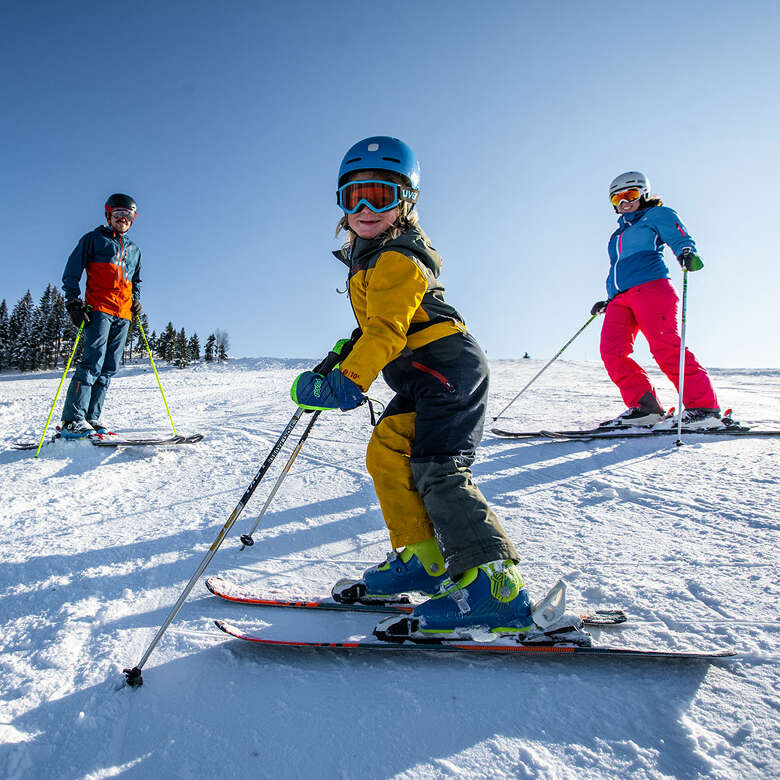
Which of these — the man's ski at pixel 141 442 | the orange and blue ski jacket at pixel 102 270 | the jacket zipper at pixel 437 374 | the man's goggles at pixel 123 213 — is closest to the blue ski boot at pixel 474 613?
the jacket zipper at pixel 437 374

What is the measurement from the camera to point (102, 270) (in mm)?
5344

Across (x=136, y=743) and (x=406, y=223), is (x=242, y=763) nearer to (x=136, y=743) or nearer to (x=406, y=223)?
(x=136, y=743)

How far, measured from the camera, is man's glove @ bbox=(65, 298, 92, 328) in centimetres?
498

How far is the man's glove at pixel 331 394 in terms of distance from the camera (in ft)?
6.05

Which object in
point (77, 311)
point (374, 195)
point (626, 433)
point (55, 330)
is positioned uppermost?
point (55, 330)

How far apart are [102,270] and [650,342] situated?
648cm

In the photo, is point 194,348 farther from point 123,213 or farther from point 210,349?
Result: point 123,213

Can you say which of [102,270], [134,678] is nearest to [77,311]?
[102,270]

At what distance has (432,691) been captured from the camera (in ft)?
5.08

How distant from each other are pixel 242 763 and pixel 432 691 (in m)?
0.61

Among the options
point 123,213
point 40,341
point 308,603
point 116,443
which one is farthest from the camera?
point 40,341

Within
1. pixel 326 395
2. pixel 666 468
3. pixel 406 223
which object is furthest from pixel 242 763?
pixel 666 468

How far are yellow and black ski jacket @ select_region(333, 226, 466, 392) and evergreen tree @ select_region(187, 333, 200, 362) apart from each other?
71.5 metres

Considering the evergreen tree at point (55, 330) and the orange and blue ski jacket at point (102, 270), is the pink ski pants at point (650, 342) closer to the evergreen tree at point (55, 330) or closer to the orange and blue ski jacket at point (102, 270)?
the orange and blue ski jacket at point (102, 270)
